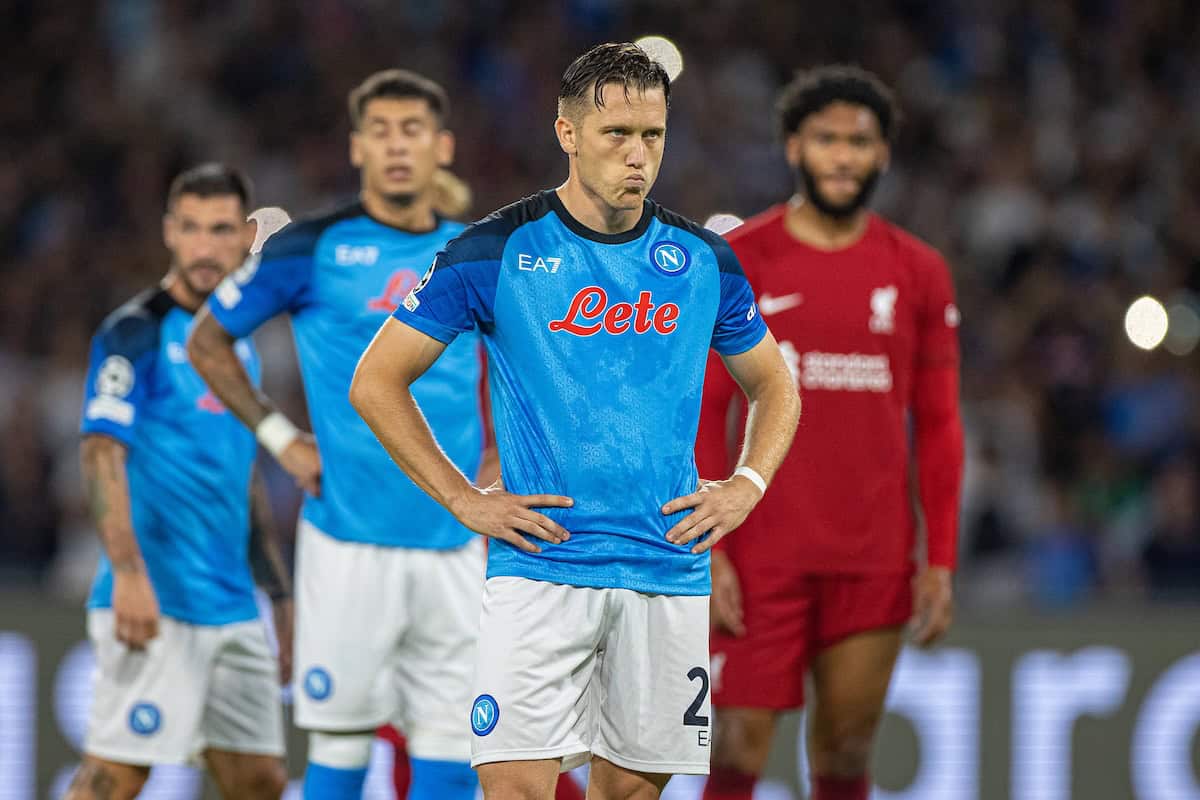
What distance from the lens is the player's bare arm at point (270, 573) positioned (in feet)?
20.0

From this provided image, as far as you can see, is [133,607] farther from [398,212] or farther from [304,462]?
[398,212]

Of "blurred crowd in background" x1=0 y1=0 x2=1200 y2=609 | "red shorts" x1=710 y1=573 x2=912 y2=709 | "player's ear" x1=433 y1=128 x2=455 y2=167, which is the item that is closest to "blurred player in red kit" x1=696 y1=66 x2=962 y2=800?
"red shorts" x1=710 y1=573 x2=912 y2=709

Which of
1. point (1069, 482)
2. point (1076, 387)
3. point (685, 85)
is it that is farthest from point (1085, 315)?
point (685, 85)

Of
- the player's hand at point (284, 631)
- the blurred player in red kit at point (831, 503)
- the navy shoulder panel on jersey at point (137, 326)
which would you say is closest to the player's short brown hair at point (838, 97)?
the blurred player in red kit at point (831, 503)

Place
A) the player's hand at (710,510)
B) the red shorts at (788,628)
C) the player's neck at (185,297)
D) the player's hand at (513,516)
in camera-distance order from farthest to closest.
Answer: the player's neck at (185,297) < the red shorts at (788,628) < the player's hand at (710,510) < the player's hand at (513,516)

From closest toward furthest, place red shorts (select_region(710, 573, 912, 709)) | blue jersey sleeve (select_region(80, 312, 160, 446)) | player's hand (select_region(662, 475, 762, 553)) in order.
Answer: player's hand (select_region(662, 475, 762, 553)) → red shorts (select_region(710, 573, 912, 709)) → blue jersey sleeve (select_region(80, 312, 160, 446))

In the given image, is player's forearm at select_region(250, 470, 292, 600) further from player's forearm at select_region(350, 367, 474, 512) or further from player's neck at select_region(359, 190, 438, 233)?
player's forearm at select_region(350, 367, 474, 512)

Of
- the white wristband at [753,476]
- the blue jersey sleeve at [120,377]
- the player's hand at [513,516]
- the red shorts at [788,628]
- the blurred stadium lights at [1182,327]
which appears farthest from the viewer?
the blurred stadium lights at [1182,327]

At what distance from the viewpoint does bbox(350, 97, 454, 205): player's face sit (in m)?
5.61

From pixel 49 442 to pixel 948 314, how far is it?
561cm

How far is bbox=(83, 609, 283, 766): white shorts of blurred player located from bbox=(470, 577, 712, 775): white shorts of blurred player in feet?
6.27

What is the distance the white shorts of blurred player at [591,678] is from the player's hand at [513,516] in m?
0.12

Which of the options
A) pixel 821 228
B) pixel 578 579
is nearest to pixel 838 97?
pixel 821 228

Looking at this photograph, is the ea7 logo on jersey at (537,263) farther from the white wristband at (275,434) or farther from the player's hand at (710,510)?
the white wristband at (275,434)
